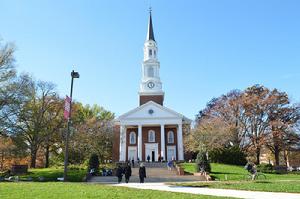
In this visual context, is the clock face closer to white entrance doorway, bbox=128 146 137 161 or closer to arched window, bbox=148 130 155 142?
arched window, bbox=148 130 155 142

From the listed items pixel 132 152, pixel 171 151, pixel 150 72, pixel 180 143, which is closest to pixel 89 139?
pixel 132 152

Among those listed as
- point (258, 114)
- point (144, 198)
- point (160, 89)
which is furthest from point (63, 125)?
point (144, 198)

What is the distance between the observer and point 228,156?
140ft

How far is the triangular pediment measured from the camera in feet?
164

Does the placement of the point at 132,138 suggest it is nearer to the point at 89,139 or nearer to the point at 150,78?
the point at 89,139

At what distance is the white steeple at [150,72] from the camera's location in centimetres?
5753

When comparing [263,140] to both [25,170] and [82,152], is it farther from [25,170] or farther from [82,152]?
[25,170]

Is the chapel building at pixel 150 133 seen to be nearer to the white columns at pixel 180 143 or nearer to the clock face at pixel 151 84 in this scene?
the white columns at pixel 180 143

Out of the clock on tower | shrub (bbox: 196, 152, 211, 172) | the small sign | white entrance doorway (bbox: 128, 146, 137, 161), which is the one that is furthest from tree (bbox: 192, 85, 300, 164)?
the small sign

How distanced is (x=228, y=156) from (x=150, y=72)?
22.4 m

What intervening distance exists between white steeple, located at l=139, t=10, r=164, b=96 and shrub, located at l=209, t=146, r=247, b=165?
17.8 m

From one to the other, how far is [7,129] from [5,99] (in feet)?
8.93

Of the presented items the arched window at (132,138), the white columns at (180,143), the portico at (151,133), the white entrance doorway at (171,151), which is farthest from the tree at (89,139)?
the white columns at (180,143)

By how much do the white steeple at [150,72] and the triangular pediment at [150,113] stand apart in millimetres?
7065
